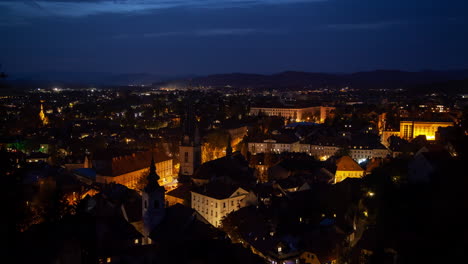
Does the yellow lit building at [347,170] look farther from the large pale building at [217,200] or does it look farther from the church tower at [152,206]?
the church tower at [152,206]

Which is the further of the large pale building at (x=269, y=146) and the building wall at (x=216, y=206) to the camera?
the large pale building at (x=269, y=146)

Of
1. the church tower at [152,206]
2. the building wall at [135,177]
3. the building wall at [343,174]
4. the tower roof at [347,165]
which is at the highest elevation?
the church tower at [152,206]

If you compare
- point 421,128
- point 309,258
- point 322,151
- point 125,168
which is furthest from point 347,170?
point 421,128

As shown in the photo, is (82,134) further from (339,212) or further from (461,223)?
(461,223)

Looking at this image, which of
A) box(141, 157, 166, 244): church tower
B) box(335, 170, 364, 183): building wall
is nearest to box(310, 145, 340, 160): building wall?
box(335, 170, 364, 183): building wall

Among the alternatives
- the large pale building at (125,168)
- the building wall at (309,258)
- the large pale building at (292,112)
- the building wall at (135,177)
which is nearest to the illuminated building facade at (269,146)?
the building wall at (135,177)
